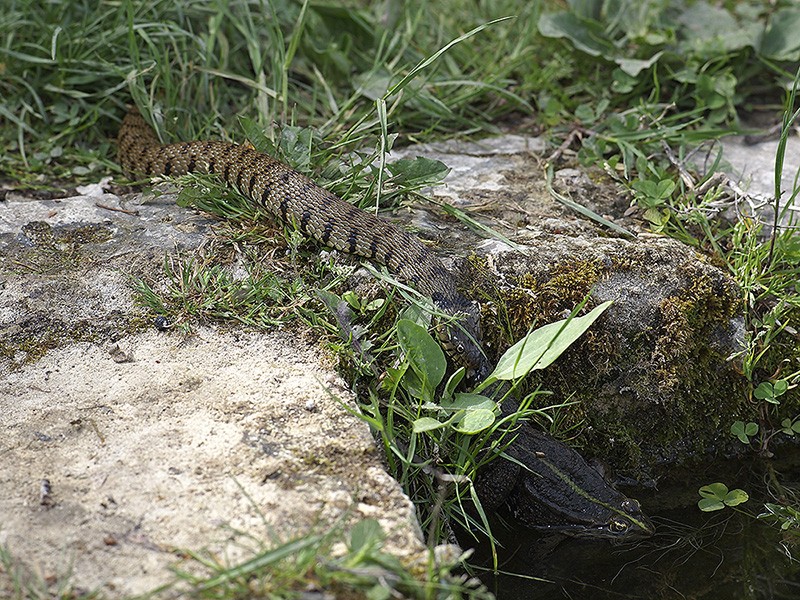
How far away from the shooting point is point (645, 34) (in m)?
5.41

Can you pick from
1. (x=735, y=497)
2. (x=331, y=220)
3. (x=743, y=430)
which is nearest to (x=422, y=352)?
(x=331, y=220)

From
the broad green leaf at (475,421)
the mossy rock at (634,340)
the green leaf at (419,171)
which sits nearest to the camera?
the broad green leaf at (475,421)

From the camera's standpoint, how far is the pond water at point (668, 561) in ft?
10.7

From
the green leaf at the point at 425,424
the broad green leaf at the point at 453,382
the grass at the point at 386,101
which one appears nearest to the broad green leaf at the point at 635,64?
the grass at the point at 386,101

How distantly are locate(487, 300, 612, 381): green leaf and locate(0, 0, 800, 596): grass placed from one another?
585 mm

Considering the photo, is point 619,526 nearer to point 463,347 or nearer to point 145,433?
point 463,347

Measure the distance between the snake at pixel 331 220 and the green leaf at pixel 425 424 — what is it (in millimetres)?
477

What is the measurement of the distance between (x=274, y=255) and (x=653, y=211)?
189 cm

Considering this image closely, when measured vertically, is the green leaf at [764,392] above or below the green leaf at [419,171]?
Answer: below

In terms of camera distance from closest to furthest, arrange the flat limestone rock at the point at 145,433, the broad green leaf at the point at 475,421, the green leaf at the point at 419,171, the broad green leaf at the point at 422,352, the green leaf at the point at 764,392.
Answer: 1. the flat limestone rock at the point at 145,433
2. the broad green leaf at the point at 475,421
3. the broad green leaf at the point at 422,352
4. the green leaf at the point at 764,392
5. the green leaf at the point at 419,171

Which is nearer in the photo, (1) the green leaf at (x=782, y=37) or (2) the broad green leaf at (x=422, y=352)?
(2) the broad green leaf at (x=422, y=352)

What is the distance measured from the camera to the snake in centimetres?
364

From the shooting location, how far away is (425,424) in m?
3.10

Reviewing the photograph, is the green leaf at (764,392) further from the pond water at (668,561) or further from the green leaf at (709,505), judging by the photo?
the green leaf at (709,505)
